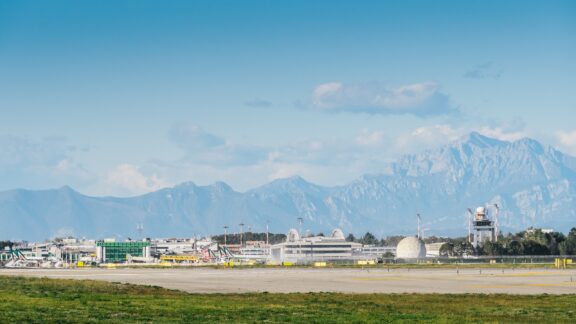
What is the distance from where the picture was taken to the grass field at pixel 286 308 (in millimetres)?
42031

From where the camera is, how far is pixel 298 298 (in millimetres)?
58750

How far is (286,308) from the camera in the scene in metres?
48.6

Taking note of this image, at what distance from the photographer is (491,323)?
137ft

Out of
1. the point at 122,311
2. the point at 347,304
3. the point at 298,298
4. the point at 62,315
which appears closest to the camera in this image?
the point at 62,315

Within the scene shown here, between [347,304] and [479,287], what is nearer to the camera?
[347,304]

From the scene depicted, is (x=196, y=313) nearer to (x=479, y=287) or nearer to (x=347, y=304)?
(x=347, y=304)

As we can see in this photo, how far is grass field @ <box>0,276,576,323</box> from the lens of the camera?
138 feet

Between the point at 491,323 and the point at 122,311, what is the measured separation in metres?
17.2

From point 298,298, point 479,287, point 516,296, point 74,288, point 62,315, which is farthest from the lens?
point 479,287

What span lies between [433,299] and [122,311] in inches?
888

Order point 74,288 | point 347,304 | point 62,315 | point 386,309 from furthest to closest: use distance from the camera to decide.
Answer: point 74,288 → point 347,304 → point 386,309 → point 62,315

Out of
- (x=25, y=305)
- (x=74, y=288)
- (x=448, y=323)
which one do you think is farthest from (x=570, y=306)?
(x=74, y=288)

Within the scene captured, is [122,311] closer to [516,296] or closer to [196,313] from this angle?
[196,313]

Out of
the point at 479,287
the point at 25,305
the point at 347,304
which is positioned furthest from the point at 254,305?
the point at 479,287
